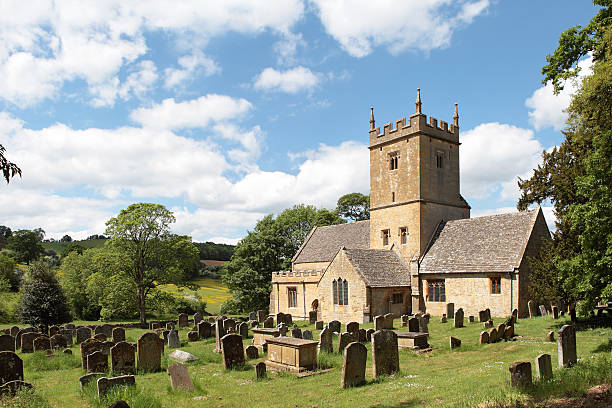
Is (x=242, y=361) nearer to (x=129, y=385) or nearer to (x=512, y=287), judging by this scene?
(x=129, y=385)

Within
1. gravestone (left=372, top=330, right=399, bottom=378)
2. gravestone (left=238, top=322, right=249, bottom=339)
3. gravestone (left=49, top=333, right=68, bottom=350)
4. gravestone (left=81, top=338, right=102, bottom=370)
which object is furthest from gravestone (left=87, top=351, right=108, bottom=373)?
gravestone (left=238, top=322, right=249, bottom=339)

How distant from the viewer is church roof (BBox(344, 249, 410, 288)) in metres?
30.7

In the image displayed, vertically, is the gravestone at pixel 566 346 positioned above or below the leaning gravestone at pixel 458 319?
above

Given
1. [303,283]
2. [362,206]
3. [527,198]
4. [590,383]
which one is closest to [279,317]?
[303,283]

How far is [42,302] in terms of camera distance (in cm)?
3094

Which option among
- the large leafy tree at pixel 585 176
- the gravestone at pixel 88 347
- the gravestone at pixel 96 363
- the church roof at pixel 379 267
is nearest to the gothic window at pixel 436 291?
the church roof at pixel 379 267

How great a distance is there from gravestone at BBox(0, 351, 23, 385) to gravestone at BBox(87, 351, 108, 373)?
2.39 m

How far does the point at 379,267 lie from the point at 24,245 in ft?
256

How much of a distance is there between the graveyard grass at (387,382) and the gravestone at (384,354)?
0.38m

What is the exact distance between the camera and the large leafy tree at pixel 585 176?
1394cm

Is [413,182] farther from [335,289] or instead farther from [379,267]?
[335,289]

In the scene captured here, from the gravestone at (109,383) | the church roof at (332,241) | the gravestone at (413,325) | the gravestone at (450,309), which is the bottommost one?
the gravestone at (450,309)

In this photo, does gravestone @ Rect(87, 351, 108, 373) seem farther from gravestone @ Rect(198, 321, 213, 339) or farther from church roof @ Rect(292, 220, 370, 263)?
church roof @ Rect(292, 220, 370, 263)

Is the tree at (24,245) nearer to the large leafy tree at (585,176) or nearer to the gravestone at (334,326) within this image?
the gravestone at (334,326)
